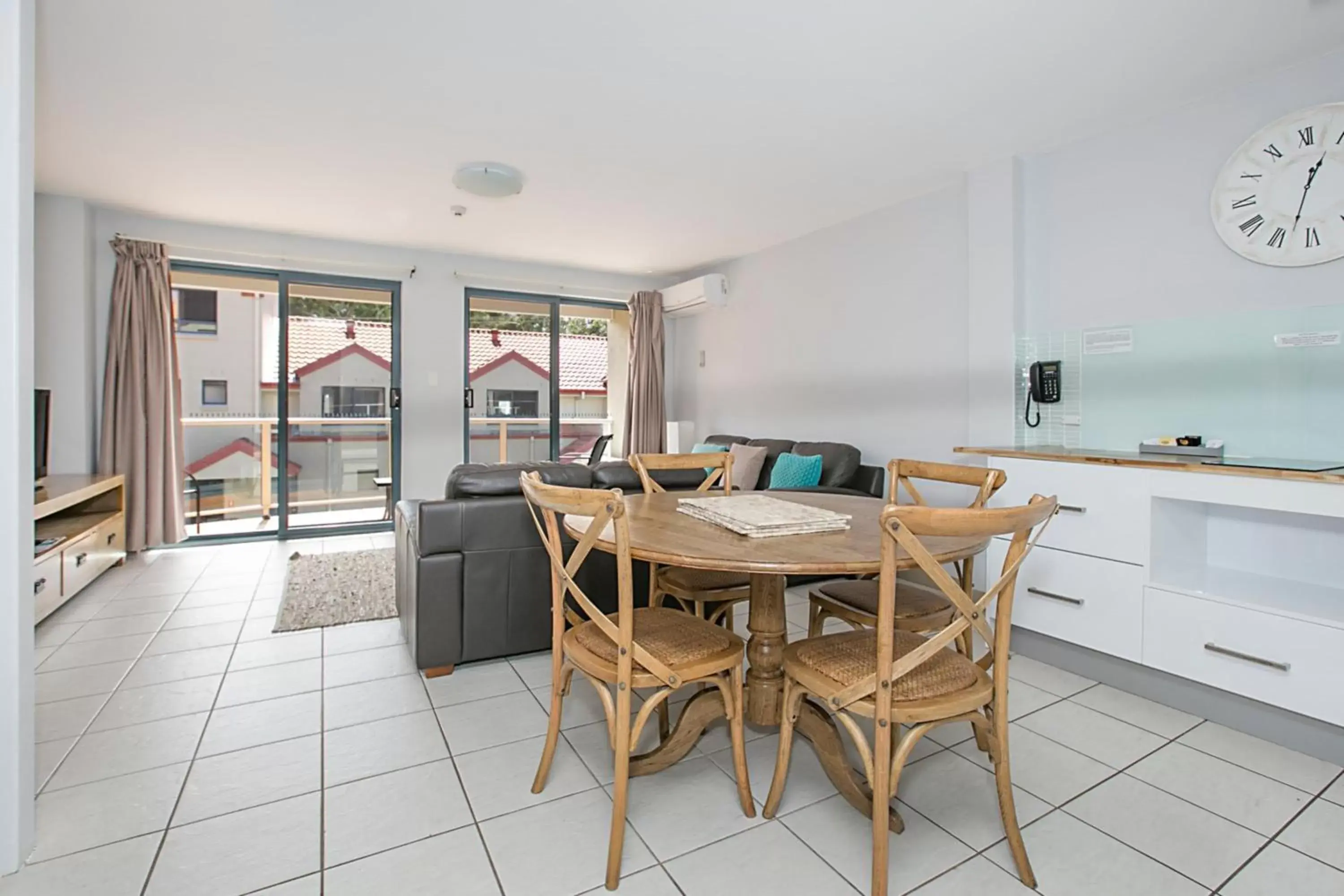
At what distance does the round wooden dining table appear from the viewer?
1.40 metres

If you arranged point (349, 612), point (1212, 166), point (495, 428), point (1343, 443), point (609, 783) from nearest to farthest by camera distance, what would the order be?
point (609, 783), point (1343, 443), point (1212, 166), point (349, 612), point (495, 428)

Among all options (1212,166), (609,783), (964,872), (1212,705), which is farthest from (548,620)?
(1212,166)

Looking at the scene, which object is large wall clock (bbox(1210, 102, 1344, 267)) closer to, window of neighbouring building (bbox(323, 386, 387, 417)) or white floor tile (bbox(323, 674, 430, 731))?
white floor tile (bbox(323, 674, 430, 731))

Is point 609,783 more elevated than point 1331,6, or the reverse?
point 1331,6

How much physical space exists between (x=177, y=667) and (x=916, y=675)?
9.36 feet

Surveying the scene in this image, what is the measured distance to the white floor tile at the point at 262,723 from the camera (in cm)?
203

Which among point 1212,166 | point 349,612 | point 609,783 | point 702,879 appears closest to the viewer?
point 702,879

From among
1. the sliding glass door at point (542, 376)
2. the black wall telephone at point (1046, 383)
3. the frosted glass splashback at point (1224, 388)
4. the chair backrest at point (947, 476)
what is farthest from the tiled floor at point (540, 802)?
the sliding glass door at point (542, 376)

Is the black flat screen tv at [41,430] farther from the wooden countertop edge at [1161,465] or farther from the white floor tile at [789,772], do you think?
the wooden countertop edge at [1161,465]

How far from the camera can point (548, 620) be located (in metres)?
2.69

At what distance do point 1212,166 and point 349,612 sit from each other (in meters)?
4.46

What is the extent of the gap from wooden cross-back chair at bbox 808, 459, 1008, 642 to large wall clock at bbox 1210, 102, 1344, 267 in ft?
5.14

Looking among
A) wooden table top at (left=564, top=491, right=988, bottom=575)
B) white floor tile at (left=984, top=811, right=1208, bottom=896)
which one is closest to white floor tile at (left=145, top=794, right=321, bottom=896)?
wooden table top at (left=564, top=491, right=988, bottom=575)

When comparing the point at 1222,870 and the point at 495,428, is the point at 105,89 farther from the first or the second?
the point at 1222,870
